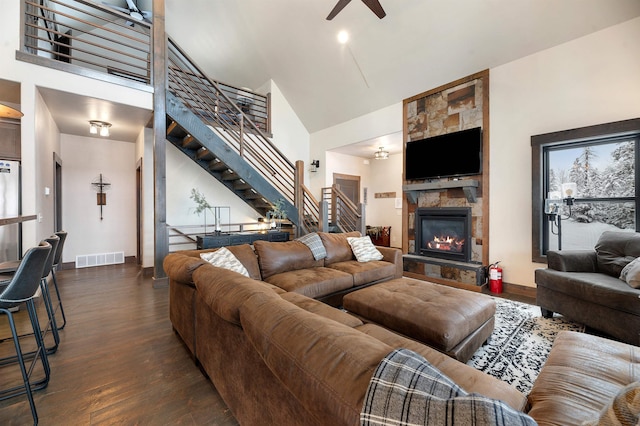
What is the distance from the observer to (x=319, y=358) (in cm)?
76

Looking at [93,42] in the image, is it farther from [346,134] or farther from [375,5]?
[375,5]

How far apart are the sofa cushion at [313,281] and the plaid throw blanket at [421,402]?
202 cm

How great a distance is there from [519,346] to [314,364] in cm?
240

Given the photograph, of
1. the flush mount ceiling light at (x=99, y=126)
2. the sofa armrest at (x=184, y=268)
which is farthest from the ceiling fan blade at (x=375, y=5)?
the flush mount ceiling light at (x=99, y=126)

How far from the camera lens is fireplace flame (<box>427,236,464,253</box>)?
14.6 feet

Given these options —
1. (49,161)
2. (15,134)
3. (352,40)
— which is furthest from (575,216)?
(49,161)

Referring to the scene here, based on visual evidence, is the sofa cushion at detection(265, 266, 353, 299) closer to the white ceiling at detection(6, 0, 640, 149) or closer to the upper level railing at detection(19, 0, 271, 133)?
the upper level railing at detection(19, 0, 271, 133)

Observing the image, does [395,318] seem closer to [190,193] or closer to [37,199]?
[37,199]

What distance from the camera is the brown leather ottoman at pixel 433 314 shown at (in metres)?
1.81

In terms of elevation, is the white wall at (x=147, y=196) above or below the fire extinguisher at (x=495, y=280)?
above

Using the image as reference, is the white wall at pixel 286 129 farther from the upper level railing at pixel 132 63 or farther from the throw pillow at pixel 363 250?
the throw pillow at pixel 363 250

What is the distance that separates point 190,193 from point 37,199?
241 centimetres

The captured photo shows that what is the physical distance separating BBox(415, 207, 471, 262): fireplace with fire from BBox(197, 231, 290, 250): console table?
265 centimetres

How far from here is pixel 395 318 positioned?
6.59 feet
